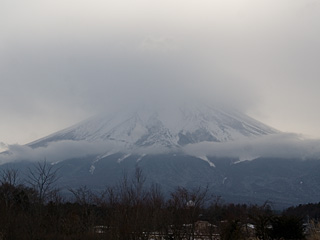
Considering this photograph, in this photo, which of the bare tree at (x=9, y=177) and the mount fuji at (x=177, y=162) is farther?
the mount fuji at (x=177, y=162)

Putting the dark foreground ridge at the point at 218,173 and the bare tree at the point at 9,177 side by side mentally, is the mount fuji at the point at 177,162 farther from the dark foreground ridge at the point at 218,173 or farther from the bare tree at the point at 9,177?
the bare tree at the point at 9,177

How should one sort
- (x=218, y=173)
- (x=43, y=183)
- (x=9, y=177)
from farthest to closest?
(x=218, y=173) → (x=9, y=177) → (x=43, y=183)

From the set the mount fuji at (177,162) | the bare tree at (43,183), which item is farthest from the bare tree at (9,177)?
the mount fuji at (177,162)

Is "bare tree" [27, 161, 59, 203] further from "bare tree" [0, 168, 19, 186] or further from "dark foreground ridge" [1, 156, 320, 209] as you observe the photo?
"dark foreground ridge" [1, 156, 320, 209]

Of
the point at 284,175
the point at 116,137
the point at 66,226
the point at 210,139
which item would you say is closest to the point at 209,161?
the point at 210,139

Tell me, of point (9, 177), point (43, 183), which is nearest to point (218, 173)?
point (9, 177)

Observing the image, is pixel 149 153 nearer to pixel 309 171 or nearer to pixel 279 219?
pixel 309 171

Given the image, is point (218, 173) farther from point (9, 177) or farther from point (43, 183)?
point (43, 183)

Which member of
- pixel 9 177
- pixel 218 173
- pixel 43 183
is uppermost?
pixel 218 173

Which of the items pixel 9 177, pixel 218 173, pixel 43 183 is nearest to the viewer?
pixel 43 183

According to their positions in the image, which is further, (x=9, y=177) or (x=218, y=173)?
(x=218, y=173)

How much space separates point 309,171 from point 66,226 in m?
158

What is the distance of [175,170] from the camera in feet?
500

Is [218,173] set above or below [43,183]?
above
